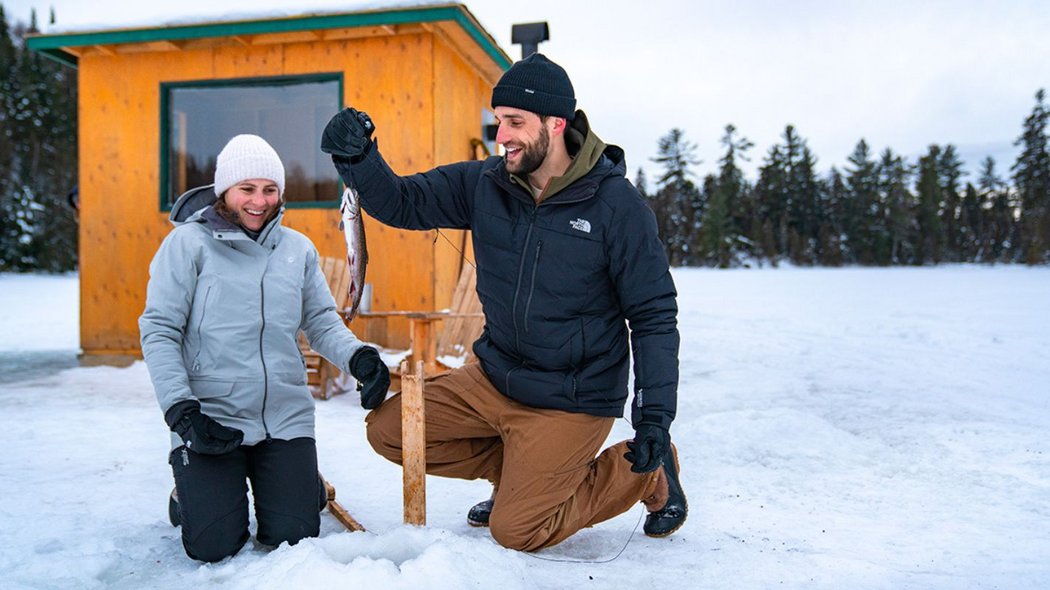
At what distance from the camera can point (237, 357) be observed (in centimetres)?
276

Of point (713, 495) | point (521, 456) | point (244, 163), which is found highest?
point (244, 163)

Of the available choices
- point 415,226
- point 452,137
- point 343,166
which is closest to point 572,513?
point 415,226

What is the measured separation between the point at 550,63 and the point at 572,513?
1756 mm

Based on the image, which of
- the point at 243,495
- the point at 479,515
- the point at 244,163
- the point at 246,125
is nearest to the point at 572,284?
the point at 479,515

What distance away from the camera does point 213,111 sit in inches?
295

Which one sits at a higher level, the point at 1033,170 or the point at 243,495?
the point at 1033,170

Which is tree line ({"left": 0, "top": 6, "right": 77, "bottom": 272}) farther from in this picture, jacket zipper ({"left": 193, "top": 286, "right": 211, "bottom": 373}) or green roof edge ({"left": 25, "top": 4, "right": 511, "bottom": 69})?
jacket zipper ({"left": 193, "top": 286, "right": 211, "bottom": 373})

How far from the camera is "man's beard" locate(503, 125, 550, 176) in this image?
2.88 metres

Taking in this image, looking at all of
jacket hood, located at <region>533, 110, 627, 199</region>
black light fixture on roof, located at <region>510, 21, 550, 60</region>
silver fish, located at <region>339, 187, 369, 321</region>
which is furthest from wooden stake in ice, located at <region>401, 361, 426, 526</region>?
black light fixture on roof, located at <region>510, 21, 550, 60</region>

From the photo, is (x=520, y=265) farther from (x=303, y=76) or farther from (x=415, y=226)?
(x=303, y=76)

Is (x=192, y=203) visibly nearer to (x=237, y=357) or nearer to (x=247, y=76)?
(x=237, y=357)

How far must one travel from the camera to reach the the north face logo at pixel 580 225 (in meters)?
2.83

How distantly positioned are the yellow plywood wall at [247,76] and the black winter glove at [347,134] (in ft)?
13.6

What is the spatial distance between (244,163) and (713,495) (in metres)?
2.56
